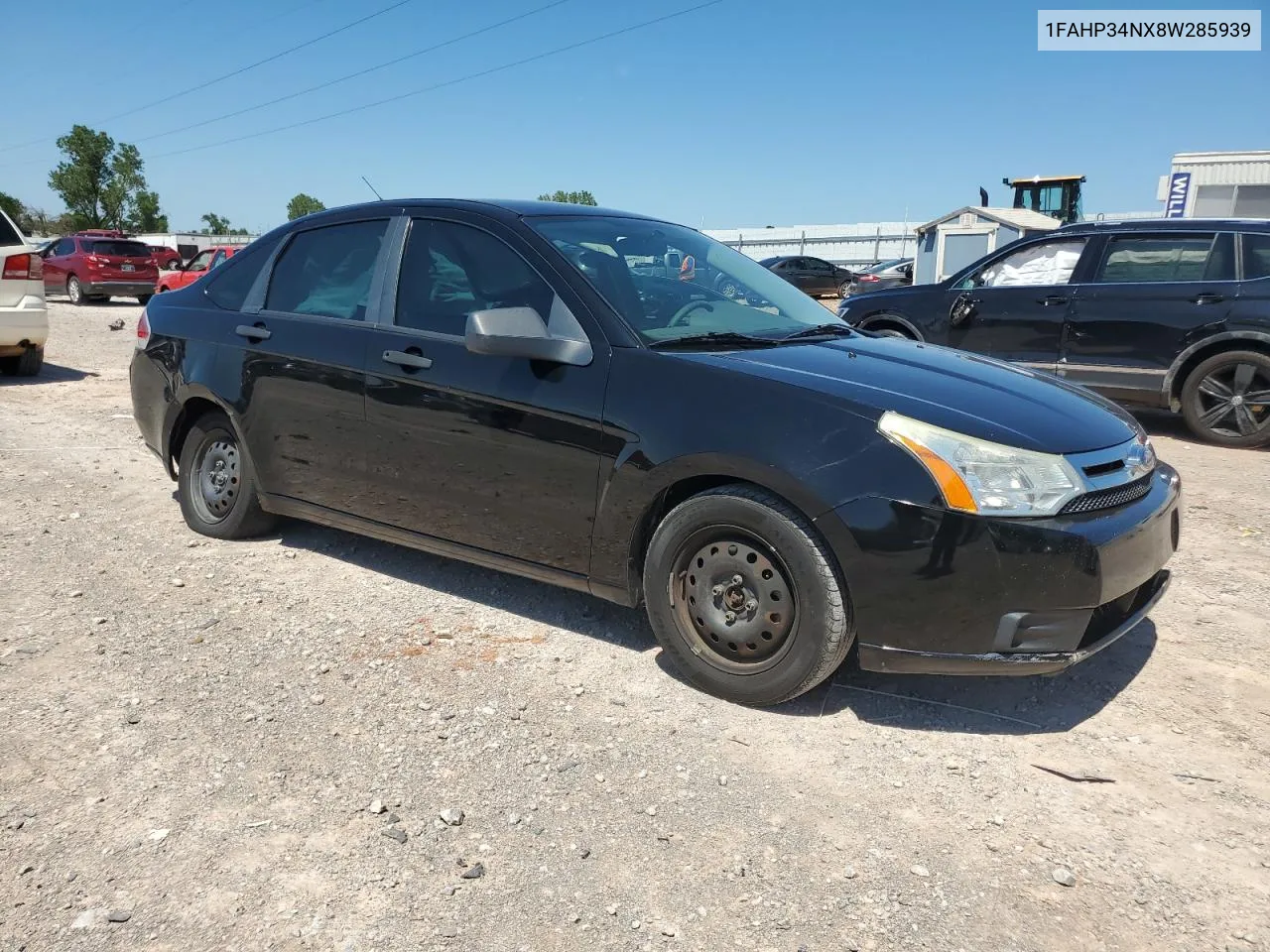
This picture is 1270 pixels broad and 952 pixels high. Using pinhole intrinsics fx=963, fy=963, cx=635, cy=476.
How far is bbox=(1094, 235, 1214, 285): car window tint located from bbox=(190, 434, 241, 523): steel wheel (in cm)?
692

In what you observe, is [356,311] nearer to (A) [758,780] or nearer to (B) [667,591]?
(B) [667,591]

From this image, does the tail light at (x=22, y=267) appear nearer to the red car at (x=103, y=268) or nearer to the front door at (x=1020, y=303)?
the front door at (x=1020, y=303)

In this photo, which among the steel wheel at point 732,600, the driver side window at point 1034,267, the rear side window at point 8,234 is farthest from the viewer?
the rear side window at point 8,234

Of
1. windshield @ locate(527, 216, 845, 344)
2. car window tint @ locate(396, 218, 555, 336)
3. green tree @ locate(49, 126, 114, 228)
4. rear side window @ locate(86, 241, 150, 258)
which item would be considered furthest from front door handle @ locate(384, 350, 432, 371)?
green tree @ locate(49, 126, 114, 228)

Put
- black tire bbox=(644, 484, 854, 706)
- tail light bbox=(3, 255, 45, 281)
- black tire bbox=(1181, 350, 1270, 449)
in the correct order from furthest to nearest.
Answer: tail light bbox=(3, 255, 45, 281), black tire bbox=(1181, 350, 1270, 449), black tire bbox=(644, 484, 854, 706)

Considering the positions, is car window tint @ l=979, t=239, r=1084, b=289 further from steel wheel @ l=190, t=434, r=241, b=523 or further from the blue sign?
the blue sign

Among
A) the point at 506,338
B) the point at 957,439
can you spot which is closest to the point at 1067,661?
the point at 957,439

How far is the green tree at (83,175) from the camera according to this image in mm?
65250

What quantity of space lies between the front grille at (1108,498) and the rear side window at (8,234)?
34.1ft

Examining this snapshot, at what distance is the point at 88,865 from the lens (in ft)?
7.98

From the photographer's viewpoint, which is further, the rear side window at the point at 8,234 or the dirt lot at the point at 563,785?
the rear side window at the point at 8,234

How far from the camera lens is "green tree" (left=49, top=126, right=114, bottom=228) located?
214 ft

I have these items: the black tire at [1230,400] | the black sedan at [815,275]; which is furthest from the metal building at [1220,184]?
the black sedan at [815,275]

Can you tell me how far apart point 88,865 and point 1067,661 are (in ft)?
9.04
